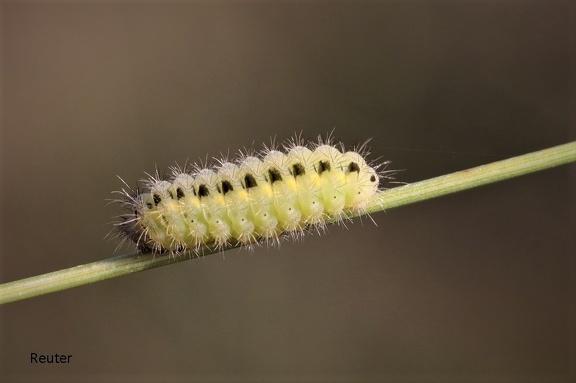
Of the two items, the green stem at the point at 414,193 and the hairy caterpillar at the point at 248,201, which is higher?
the hairy caterpillar at the point at 248,201

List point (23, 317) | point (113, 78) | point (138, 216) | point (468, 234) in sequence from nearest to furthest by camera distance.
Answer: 1. point (138, 216)
2. point (23, 317)
3. point (468, 234)
4. point (113, 78)

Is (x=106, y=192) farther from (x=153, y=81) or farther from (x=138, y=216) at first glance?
(x=138, y=216)

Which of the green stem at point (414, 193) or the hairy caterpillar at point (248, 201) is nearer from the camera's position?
the green stem at point (414, 193)

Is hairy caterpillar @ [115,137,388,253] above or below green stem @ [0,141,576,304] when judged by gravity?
above

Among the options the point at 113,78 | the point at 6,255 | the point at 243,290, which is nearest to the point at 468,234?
the point at 243,290

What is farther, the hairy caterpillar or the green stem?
the hairy caterpillar
